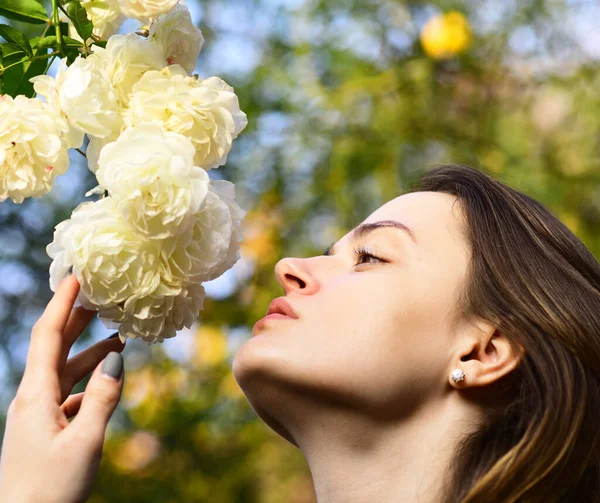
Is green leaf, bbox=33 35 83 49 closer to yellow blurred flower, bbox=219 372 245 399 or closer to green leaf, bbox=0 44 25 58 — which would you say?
green leaf, bbox=0 44 25 58

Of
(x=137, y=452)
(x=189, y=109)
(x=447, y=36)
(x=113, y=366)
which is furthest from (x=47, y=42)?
(x=447, y=36)

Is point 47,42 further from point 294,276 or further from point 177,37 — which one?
point 294,276

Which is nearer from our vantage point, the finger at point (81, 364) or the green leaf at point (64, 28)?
the green leaf at point (64, 28)

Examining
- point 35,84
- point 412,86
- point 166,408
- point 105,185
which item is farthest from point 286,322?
point 412,86

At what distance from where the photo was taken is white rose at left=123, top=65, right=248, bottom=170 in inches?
48.6

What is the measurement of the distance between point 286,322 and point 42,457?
48 centimetres

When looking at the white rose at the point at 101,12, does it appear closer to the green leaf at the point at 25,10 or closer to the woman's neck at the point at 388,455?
the green leaf at the point at 25,10

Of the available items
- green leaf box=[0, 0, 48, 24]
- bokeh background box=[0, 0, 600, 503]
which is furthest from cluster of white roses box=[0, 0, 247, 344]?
bokeh background box=[0, 0, 600, 503]

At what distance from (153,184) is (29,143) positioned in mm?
228

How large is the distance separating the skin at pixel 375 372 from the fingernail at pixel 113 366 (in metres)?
0.26

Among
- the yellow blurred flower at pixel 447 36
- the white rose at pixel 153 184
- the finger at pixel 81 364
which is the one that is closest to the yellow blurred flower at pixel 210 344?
the yellow blurred flower at pixel 447 36

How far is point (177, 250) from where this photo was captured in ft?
3.96

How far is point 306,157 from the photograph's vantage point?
183 inches

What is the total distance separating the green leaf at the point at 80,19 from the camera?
1.27m
